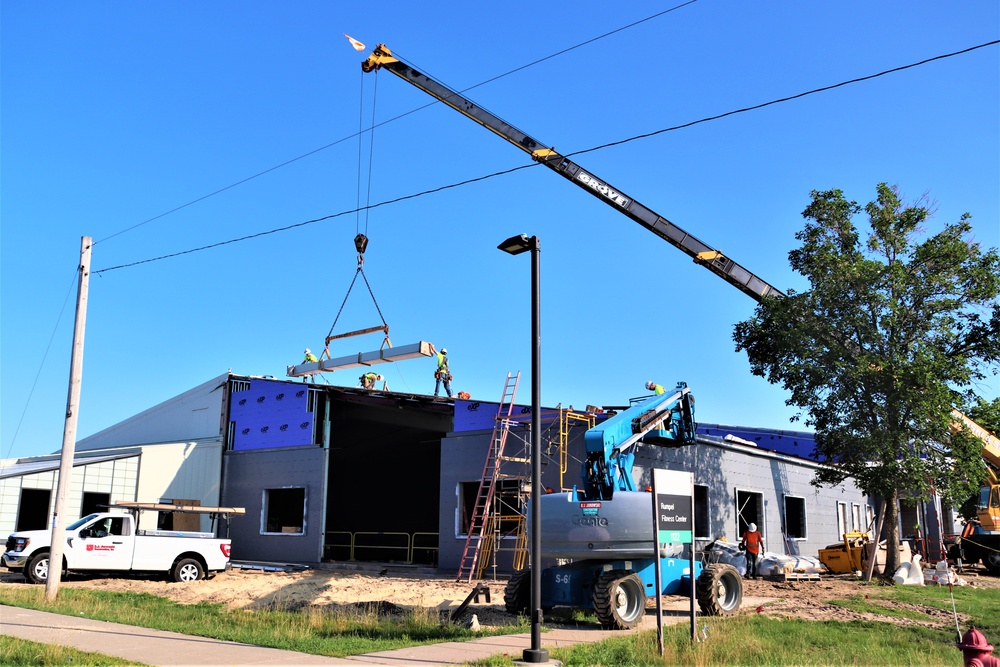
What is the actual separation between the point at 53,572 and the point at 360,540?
19695 millimetres

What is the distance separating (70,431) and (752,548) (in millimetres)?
17650

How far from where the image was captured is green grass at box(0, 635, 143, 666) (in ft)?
34.6

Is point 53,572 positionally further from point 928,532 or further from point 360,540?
point 928,532

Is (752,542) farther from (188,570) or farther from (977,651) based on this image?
(977,651)

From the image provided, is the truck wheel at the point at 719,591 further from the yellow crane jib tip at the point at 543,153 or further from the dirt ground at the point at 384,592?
the yellow crane jib tip at the point at 543,153

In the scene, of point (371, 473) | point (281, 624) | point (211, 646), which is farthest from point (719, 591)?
point (371, 473)

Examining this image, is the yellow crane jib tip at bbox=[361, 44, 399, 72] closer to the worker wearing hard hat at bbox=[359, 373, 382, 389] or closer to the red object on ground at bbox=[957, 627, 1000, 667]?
the worker wearing hard hat at bbox=[359, 373, 382, 389]

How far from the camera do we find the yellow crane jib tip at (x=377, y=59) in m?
24.7

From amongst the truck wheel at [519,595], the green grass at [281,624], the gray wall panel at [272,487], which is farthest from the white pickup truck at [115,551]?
the truck wheel at [519,595]

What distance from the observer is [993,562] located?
30219mm

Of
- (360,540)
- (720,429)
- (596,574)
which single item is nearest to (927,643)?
(596,574)

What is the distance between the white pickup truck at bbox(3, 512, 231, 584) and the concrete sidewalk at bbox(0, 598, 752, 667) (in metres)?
7.73

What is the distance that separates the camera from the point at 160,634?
1345cm

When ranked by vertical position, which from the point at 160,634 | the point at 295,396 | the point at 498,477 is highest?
the point at 295,396
